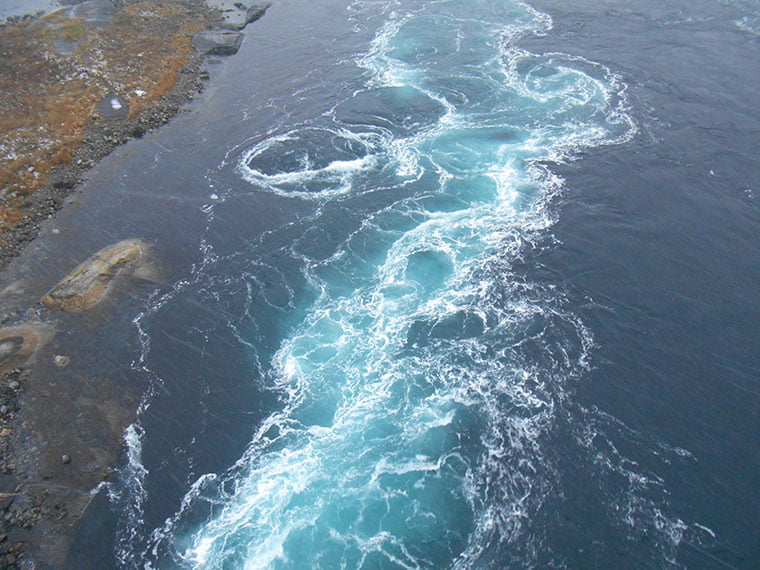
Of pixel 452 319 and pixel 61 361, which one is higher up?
pixel 452 319

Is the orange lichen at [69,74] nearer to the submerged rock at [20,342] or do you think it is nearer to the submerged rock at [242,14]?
the submerged rock at [242,14]

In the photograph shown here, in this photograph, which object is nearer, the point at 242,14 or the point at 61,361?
the point at 61,361

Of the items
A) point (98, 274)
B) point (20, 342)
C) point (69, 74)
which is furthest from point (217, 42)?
point (20, 342)

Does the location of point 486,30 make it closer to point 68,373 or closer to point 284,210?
point 284,210

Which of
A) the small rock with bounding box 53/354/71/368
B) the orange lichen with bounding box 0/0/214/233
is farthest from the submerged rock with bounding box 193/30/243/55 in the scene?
the small rock with bounding box 53/354/71/368

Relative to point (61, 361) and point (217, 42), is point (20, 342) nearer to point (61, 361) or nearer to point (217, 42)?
point (61, 361)

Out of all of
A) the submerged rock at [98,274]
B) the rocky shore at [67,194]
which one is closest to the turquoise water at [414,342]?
the rocky shore at [67,194]

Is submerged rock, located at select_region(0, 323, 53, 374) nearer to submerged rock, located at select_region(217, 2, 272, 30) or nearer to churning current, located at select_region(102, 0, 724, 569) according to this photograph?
churning current, located at select_region(102, 0, 724, 569)
